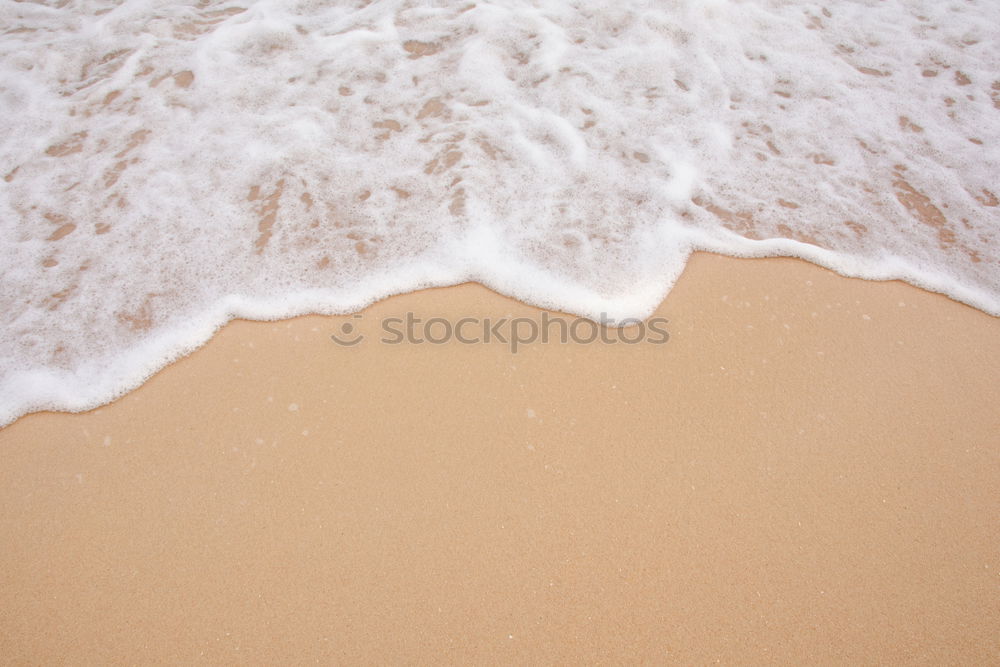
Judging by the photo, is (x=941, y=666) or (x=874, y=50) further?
(x=874, y=50)

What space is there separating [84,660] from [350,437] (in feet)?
2.73

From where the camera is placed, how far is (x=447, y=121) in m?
2.84

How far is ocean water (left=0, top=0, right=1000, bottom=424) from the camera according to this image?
219 cm

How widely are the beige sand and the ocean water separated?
26 cm

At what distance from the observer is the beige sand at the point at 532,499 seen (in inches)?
56.7

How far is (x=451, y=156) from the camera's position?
2.66m

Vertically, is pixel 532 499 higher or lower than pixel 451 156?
lower

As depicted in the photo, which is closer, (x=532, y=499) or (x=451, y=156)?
(x=532, y=499)

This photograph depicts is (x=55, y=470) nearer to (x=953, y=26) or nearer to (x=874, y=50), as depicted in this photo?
(x=874, y=50)

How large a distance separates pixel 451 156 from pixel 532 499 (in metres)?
A: 1.69

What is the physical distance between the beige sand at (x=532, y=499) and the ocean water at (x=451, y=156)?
26 centimetres

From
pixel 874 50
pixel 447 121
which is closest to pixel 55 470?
pixel 447 121

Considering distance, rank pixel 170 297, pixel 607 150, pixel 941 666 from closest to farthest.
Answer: pixel 941 666 → pixel 170 297 → pixel 607 150

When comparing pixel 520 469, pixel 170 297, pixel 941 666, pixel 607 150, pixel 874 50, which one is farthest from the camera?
pixel 874 50
